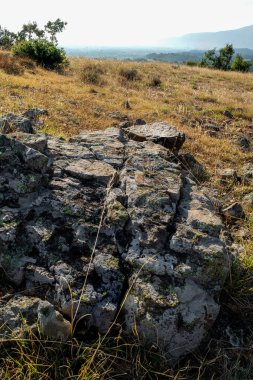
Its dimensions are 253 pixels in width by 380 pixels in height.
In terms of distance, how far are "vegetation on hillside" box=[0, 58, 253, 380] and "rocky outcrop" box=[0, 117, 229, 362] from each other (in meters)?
0.20

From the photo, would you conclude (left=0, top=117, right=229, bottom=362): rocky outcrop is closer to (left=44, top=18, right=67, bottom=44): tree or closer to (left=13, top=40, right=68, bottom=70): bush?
(left=13, top=40, right=68, bottom=70): bush

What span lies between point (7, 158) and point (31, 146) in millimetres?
546

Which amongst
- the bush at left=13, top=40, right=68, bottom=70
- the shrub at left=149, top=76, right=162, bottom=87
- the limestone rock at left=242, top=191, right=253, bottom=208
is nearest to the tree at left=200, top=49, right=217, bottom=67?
the shrub at left=149, top=76, right=162, bottom=87

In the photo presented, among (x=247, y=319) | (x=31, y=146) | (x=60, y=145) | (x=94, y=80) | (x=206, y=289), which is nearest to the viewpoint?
(x=206, y=289)

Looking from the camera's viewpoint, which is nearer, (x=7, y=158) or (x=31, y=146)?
(x=7, y=158)

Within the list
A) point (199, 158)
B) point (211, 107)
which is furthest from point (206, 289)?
point (211, 107)

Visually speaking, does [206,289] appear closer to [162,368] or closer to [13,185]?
[162,368]

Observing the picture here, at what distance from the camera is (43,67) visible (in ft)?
65.3

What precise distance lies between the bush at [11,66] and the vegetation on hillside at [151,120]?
17cm

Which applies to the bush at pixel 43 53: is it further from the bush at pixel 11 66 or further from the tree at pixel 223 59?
the tree at pixel 223 59

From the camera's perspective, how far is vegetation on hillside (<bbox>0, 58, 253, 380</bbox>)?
10.9ft

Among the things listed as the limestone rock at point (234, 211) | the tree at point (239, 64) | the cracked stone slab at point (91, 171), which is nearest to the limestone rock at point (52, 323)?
the cracked stone slab at point (91, 171)

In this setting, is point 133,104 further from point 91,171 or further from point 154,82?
point 91,171

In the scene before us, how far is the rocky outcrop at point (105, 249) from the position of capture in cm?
359
